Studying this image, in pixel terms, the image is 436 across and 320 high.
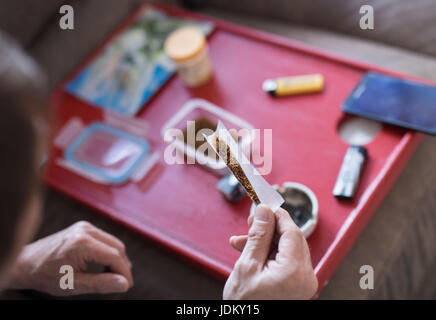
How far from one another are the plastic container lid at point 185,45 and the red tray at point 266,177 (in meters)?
0.08

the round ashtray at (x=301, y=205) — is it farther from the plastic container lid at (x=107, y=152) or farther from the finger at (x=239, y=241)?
the plastic container lid at (x=107, y=152)

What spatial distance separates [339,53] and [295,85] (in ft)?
0.68

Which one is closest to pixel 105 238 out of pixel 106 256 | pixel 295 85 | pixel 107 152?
pixel 106 256

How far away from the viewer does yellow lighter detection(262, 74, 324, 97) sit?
2.92ft

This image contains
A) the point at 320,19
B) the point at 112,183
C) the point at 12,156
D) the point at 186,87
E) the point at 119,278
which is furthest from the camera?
the point at 320,19

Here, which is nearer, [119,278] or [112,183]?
[119,278]

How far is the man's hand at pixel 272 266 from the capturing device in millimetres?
569

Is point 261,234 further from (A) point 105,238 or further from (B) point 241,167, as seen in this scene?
(A) point 105,238

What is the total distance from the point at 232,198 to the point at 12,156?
42cm

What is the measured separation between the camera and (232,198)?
0.78m

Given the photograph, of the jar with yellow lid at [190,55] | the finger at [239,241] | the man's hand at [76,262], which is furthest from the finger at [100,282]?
the jar with yellow lid at [190,55]

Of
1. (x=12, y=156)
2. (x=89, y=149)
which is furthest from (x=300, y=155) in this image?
(x=12, y=156)

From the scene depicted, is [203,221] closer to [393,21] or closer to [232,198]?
[232,198]

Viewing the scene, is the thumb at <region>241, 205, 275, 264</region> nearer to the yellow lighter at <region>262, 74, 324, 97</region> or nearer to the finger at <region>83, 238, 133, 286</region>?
the finger at <region>83, 238, 133, 286</region>
